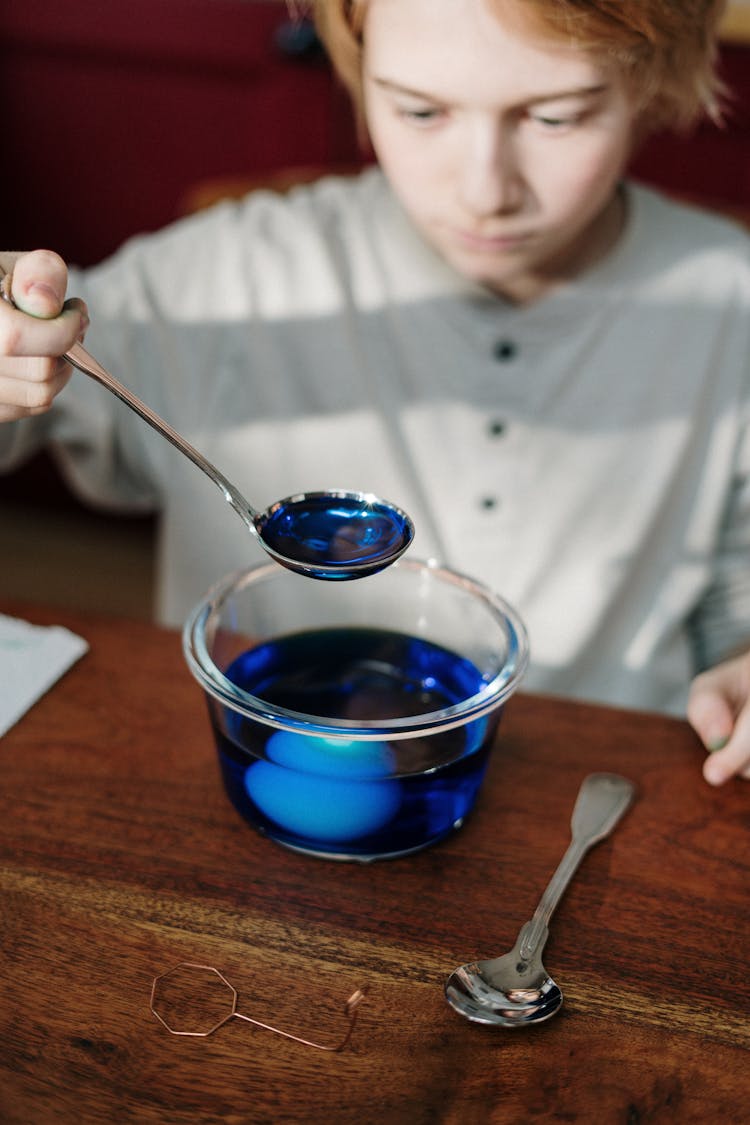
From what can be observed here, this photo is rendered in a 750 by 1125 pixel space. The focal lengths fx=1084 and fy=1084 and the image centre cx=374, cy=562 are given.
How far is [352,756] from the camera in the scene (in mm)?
633

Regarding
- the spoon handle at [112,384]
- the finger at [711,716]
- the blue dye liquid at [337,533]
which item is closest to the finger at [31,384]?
the spoon handle at [112,384]

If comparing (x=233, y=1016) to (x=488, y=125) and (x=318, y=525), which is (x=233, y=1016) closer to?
(x=318, y=525)

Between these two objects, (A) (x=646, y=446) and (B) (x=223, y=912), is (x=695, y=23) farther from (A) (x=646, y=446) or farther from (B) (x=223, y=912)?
(B) (x=223, y=912)

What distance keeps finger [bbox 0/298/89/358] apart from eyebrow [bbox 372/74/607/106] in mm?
415

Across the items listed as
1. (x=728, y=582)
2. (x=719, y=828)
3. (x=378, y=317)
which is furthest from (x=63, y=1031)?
(x=728, y=582)

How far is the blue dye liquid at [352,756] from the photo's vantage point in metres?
0.64

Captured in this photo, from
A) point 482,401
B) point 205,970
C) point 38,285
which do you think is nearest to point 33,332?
point 38,285

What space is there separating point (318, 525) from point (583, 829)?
0.89 feet

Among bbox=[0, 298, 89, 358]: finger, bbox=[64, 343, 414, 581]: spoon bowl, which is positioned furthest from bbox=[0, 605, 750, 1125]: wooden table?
bbox=[0, 298, 89, 358]: finger

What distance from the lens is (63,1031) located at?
561 millimetres

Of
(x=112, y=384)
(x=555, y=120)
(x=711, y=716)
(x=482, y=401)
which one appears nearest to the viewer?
(x=112, y=384)

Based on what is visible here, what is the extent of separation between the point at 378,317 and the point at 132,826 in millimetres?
748

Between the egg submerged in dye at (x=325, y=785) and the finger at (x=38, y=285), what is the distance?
287 millimetres

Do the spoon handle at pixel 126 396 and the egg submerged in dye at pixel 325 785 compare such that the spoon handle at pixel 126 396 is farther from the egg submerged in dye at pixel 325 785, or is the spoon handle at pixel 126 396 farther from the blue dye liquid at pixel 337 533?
the egg submerged in dye at pixel 325 785
